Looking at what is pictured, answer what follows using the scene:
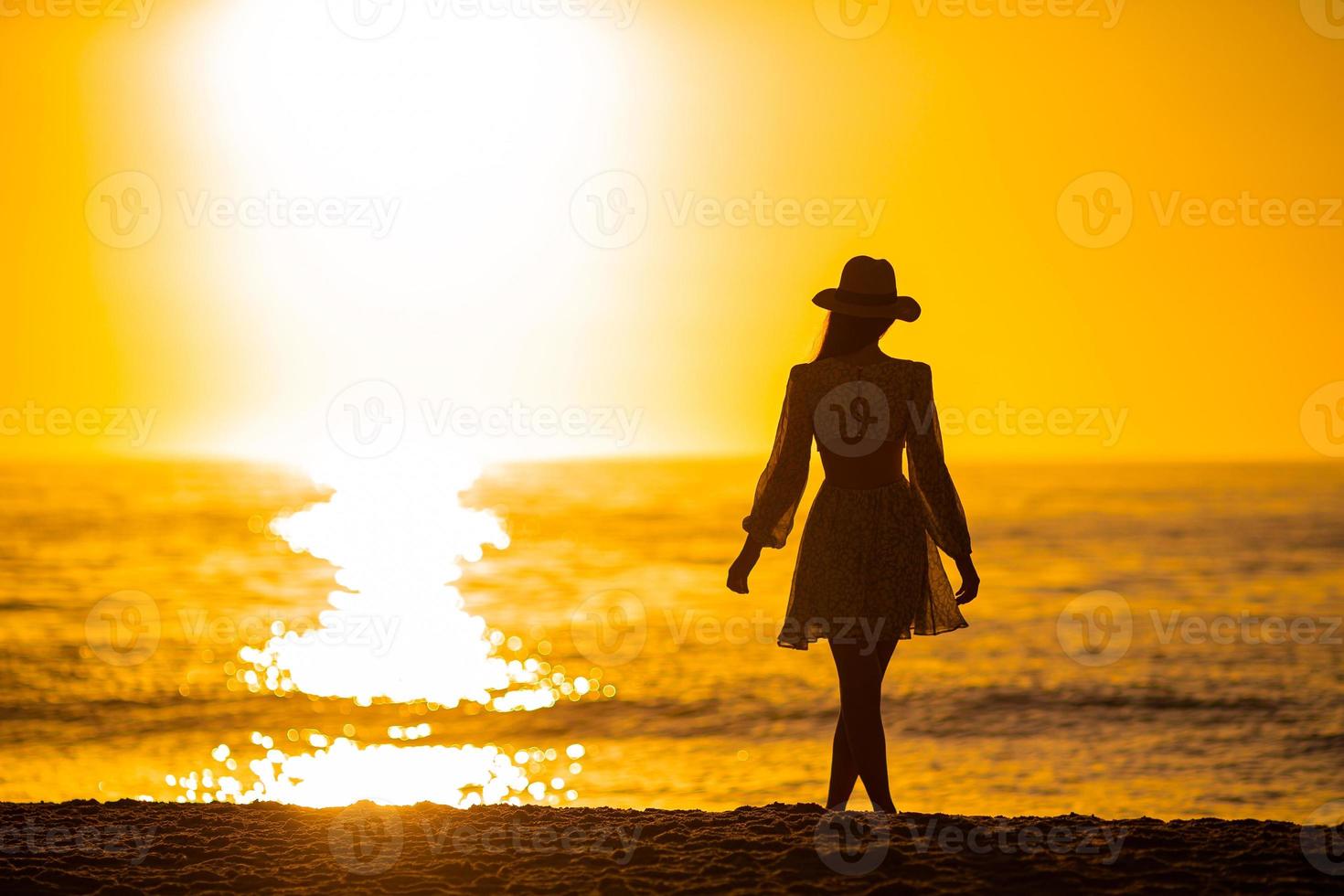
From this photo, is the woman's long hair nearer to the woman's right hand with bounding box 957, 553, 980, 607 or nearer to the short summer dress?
the short summer dress

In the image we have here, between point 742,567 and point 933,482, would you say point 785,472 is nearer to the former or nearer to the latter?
point 742,567

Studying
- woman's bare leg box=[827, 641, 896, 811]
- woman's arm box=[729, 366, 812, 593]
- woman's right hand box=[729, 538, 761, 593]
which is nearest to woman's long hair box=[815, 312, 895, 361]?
woman's arm box=[729, 366, 812, 593]

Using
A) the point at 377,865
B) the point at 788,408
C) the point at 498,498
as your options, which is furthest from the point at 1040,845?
the point at 498,498

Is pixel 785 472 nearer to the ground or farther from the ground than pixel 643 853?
farther from the ground

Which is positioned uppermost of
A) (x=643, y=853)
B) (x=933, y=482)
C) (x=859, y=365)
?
(x=859, y=365)

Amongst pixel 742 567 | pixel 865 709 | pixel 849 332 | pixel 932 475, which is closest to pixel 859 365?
pixel 849 332

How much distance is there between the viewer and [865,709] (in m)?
4.97

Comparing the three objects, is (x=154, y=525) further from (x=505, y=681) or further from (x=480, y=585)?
(x=505, y=681)

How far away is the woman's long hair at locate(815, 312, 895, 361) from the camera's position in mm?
4969

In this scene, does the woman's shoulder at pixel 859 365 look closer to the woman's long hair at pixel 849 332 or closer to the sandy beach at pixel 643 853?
the woman's long hair at pixel 849 332

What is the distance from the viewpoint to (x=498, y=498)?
9981 cm

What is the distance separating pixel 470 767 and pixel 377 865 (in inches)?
329

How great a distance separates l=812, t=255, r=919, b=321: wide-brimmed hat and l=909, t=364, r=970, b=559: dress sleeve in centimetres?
24

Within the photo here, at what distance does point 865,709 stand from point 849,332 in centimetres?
146
